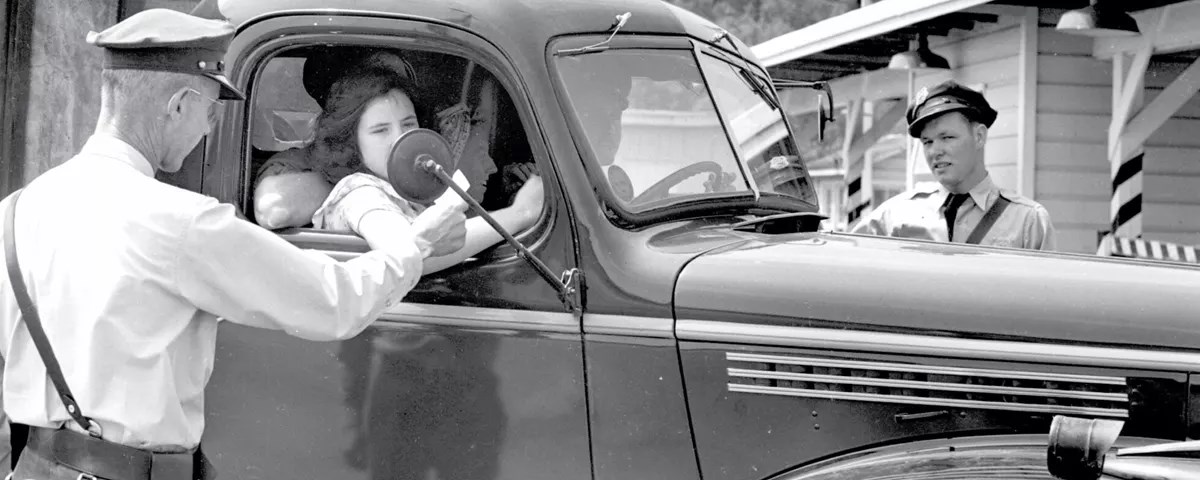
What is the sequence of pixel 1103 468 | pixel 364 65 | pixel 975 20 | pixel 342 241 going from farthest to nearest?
pixel 975 20, pixel 364 65, pixel 342 241, pixel 1103 468

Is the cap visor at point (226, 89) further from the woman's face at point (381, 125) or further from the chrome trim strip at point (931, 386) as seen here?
the chrome trim strip at point (931, 386)

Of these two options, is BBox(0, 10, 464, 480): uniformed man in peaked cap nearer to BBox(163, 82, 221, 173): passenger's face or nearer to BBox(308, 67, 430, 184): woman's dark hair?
BBox(163, 82, 221, 173): passenger's face

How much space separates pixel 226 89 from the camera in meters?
2.96

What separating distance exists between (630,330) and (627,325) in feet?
0.05

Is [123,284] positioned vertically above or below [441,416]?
above

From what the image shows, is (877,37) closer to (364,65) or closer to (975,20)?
(975,20)

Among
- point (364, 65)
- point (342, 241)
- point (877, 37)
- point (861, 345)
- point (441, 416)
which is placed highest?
point (877, 37)

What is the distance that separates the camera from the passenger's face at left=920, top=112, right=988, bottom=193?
15.8 ft

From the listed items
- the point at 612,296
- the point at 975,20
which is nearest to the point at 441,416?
the point at 612,296

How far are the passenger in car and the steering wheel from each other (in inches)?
10.5

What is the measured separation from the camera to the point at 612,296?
3041mm

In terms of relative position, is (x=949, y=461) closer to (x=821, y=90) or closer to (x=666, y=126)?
(x=666, y=126)

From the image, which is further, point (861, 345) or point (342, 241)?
point (342, 241)

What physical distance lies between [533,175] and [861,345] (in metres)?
0.92
